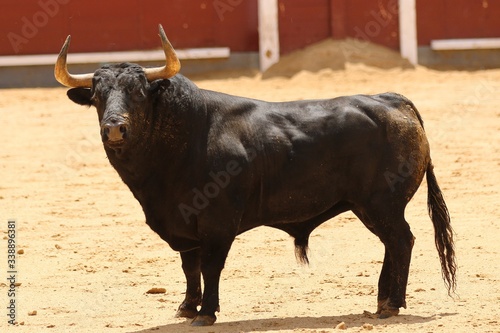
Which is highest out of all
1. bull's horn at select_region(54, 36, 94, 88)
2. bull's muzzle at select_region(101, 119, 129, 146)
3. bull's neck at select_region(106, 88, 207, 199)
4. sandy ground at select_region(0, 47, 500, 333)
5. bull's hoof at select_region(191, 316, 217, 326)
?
bull's horn at select_region(54, 36, 94, 88)

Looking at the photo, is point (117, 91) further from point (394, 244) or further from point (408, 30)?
point (408, 30)

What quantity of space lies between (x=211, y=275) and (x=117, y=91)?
94 centimetres

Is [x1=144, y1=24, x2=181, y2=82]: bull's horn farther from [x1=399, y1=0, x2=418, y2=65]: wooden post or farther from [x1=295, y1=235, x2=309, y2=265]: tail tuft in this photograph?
[x1=399, y1=0, x2=418, y2=65]: wooden post

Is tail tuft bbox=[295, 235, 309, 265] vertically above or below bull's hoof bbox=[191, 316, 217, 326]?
above

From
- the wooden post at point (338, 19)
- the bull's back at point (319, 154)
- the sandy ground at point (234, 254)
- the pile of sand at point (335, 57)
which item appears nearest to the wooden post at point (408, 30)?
the pile of sand at point (335, 57)

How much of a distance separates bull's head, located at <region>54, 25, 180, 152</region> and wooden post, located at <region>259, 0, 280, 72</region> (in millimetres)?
8704

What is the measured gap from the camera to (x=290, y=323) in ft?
17.3

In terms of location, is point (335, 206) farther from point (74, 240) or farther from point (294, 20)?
point (294, 20)

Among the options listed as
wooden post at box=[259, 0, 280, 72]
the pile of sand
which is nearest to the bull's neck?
the pile of sand

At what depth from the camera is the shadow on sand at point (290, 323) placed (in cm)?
514

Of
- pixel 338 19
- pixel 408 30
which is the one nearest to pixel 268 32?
pixel 338 19

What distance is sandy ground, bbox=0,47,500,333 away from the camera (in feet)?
17.9

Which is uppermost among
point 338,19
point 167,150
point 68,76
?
point 68,76

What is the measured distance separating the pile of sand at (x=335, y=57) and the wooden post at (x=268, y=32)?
0.15 m
